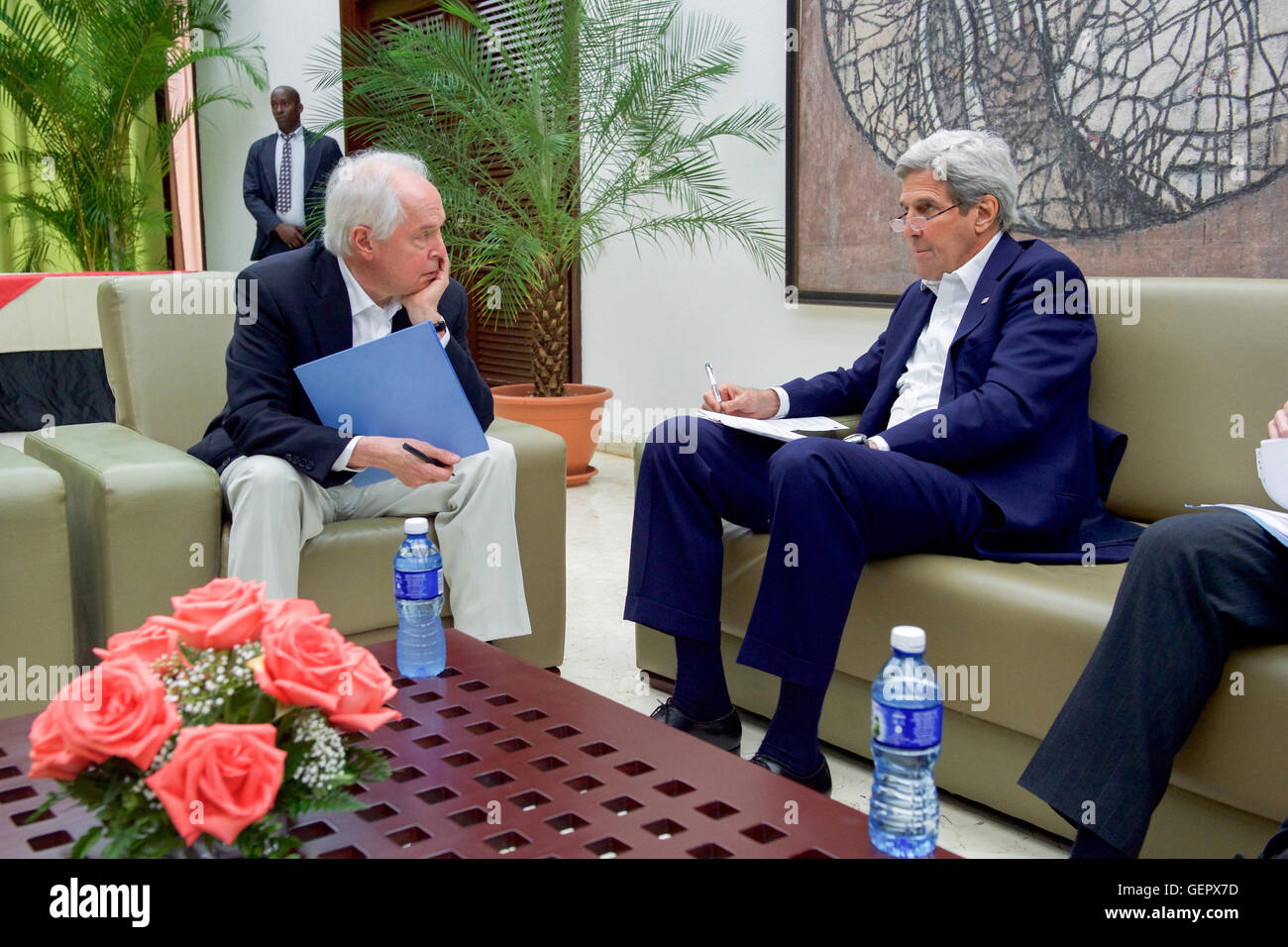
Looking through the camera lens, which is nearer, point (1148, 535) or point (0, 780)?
point (0, 780)

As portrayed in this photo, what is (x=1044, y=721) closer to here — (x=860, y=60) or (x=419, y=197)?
(x=419, y=197)

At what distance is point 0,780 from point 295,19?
20.8 ft

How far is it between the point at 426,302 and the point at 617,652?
35.8 inches

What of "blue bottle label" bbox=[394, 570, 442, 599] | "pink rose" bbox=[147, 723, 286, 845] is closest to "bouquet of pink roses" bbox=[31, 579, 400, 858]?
"pink rose" bbox=[147, 723, 286, 845]

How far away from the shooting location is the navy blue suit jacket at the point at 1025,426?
1902mm

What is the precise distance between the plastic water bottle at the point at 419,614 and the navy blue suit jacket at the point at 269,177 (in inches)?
177

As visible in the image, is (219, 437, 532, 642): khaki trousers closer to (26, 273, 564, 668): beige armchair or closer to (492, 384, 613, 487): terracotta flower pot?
(26, 273, 564, 668): beige armchair

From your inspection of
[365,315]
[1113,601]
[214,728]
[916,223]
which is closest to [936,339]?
[916,223]

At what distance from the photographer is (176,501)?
1937 millimetres

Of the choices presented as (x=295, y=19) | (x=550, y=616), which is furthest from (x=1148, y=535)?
(x=295, y=19)

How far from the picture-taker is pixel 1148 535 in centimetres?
147

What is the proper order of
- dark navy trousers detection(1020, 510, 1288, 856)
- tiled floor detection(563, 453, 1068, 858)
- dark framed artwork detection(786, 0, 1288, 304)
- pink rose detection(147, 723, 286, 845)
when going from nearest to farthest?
pink rose detection(147, 723, 286, 845) < dark navy trousers detection(1020, 510, 1288, 856) < tiled floor detection(563, 453, 1068, 858) < dark framed artwork detection(786, 0, 1288, 304)

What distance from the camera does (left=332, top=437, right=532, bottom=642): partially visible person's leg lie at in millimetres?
2141

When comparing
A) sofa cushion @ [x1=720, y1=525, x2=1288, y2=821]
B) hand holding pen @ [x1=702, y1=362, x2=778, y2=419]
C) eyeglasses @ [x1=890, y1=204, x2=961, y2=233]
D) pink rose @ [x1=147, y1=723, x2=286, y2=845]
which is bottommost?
sofa cushion @ [x1=720, y1=525, x2=1288, y2=821]
